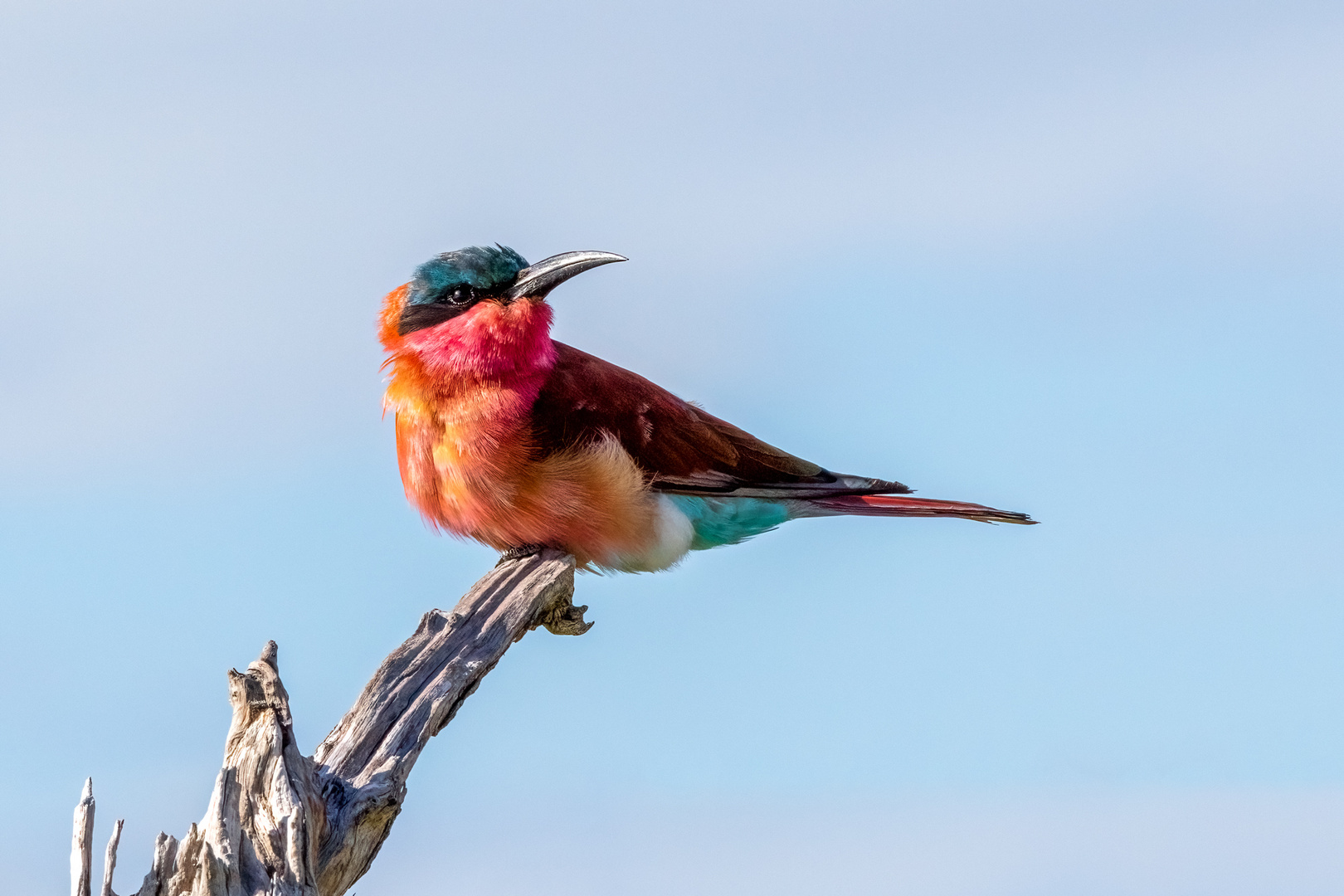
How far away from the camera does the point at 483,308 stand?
5125 mm

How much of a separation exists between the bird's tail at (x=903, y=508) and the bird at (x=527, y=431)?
1 cm

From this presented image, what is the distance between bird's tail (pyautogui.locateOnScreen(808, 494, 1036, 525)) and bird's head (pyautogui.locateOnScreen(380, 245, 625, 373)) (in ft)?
4.90

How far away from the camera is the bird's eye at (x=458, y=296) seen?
5211 millimetres

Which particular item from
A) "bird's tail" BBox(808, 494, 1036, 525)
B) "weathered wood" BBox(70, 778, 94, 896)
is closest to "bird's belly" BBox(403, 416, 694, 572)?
"bird's tail" BBox(808, 494, 1036, 525)

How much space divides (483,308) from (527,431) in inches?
20.5

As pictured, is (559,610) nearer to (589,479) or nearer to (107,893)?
(589,479)

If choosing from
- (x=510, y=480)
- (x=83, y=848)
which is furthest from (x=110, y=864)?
(x=510, y=480)

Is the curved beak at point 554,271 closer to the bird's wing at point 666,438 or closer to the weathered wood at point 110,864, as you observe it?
the bird's wing at point 666,438

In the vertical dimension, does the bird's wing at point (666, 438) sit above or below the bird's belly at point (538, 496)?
above

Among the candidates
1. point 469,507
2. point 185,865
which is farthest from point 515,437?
point 185,865

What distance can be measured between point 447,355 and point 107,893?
2.48 meters

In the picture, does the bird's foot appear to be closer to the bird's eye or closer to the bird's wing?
the bird's wing

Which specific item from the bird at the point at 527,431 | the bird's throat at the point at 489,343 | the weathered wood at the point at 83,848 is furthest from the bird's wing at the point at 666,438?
the weathered wood at the point at 83,848

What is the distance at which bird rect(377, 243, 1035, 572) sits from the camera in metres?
5.05
